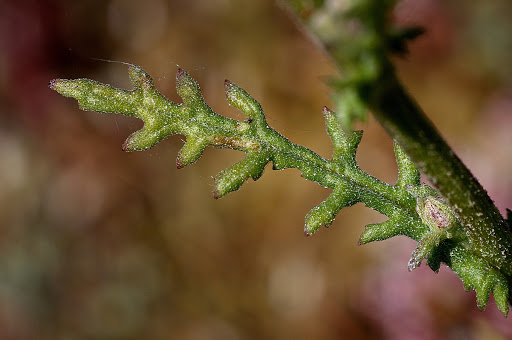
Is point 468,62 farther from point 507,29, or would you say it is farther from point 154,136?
point 154,136

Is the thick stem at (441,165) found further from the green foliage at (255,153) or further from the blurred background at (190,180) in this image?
the blurred background at (190,180)

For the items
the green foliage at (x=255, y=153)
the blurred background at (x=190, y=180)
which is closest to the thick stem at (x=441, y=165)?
the green foliage at (x=255, y=153)

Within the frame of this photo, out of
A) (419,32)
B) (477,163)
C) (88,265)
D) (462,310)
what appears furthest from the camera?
(88,265)

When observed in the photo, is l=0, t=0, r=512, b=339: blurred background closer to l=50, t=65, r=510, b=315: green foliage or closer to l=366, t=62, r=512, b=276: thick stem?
l=50, t=65, r=510, b=315: green foliage

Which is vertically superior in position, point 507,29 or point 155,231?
point 155,231

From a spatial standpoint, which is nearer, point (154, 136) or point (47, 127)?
point (154, 136)

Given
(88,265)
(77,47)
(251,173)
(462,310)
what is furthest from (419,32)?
(77,47)

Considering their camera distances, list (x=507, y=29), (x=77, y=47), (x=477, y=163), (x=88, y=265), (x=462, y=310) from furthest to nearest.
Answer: (x=77, y=47) < (x=88, y=265) < (x=507, y=29) < (x=477, y=163) < (x=462, y=310)

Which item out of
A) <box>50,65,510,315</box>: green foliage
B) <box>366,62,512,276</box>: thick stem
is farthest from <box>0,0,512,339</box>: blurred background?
<box>366,62,512,276</box>: thick stem

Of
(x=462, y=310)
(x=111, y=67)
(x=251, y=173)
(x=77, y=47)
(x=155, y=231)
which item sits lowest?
(x=462, y=310)
